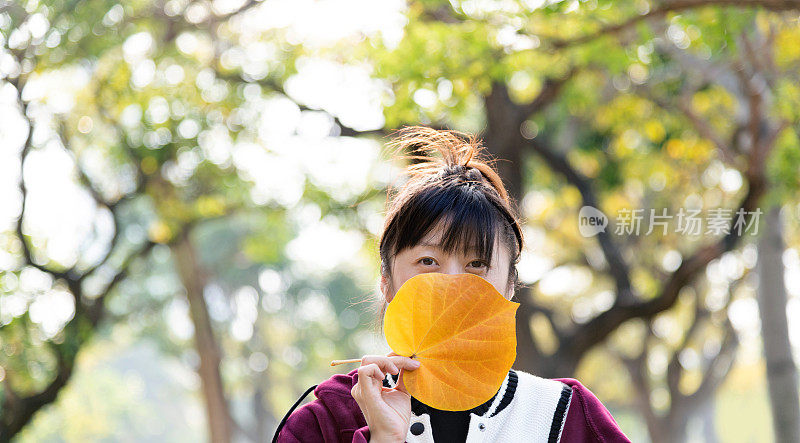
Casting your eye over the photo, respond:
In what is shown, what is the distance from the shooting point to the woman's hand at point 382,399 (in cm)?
149

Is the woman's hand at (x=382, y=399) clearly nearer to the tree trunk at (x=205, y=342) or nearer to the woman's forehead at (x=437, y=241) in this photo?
the woman's forehead at (x=437, y=241)

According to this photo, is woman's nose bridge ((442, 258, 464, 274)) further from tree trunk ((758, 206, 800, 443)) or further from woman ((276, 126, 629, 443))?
tree trunk ((758, 206, 800, 443))

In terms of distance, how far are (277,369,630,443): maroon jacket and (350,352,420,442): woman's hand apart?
167 mm

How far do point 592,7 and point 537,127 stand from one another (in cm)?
375

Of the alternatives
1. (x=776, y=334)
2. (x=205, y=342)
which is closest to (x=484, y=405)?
(x=776, y=334)

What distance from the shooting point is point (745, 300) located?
36.2ft

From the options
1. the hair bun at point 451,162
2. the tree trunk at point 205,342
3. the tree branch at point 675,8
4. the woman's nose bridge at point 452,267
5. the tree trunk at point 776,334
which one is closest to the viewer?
the woman's nose bridge at point 452,267

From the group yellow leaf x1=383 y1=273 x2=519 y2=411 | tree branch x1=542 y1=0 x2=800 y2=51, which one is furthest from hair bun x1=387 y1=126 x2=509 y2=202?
tree branch x1=542 y1=0 x2=800 y2=51

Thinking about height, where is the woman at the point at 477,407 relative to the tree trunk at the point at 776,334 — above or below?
above

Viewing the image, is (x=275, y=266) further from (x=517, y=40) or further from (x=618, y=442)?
(x=618, y=442)

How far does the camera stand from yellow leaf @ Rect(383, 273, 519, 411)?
1533 millimetres

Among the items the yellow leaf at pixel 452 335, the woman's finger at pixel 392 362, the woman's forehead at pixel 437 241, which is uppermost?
the woman's forehead at pixel 437 241

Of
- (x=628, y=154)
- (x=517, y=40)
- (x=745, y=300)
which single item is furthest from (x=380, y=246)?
(x=745, y=300)

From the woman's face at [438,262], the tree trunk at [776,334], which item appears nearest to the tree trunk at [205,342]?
the tree trunk at [776,334]
